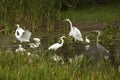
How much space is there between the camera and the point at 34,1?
49.1ft

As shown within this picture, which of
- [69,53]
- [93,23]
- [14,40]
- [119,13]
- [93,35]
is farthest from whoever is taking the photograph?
[119,13]

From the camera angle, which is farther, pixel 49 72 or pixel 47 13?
pixel 47 13

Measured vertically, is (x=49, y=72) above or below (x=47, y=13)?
below

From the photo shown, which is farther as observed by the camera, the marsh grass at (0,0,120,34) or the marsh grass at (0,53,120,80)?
the marsh grass at (0,0,120,34)

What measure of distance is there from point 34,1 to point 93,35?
12.3ft

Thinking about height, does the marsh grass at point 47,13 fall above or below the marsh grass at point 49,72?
above

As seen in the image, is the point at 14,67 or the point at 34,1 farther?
the point at 34,1

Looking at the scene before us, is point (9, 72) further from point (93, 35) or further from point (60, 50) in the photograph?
point (93, 35)

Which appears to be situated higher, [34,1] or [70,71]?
[34,1]

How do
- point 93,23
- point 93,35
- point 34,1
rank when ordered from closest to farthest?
point 34,1 < point 93,35 < point 93,23

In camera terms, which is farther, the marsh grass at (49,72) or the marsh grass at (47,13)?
the marsh grass at (47,13)

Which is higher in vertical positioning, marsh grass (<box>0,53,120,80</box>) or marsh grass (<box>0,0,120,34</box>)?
marsh grass (<box>0,0,120,34</box>)

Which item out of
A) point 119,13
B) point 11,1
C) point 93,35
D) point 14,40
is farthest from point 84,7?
point 11,1

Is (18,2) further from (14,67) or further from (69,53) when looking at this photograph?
(14,67)
